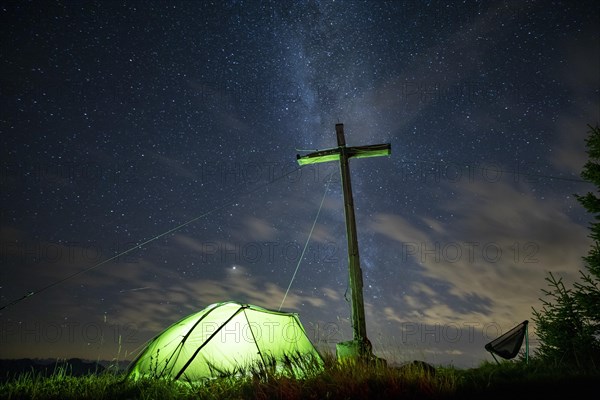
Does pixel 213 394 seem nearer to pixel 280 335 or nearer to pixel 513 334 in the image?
pixel 280 335

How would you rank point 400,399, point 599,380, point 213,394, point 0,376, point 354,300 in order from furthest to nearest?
point 354,300, point 0,376, point 599,380, point 213,394, point 400,399

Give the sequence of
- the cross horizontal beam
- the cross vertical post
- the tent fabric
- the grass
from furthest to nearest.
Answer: the cross horizontal beam → the tent fabric → the cross vertical post → the grass

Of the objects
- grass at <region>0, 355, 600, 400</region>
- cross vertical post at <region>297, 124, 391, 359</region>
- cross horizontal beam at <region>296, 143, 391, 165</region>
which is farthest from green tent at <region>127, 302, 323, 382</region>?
cross horizontal beam at <region>296, 143, 391, 165</region>

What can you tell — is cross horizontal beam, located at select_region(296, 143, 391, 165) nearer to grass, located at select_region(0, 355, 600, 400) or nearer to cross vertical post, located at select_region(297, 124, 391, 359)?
cross vertical post, located at select_region(297, 124, 391, 359)

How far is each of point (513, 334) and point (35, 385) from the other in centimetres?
1003

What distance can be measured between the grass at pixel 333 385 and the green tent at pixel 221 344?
0.59 meters

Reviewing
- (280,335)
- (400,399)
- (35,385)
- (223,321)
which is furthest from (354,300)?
(35,385)

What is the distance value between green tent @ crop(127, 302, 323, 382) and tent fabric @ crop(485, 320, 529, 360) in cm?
441

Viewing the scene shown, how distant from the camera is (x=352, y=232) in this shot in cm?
891

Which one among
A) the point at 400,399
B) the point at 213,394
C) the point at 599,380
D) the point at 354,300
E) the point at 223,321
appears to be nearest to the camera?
the point at 400,399

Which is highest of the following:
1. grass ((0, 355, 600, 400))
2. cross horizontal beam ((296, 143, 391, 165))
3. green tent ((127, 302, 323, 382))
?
cross horizontal beam ((296, 143, 391, 165))

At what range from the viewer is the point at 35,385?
6094mm

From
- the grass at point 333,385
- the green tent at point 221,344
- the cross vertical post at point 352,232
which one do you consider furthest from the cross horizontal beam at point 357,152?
the grass at point 333,385

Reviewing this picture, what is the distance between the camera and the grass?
16.2 ft
